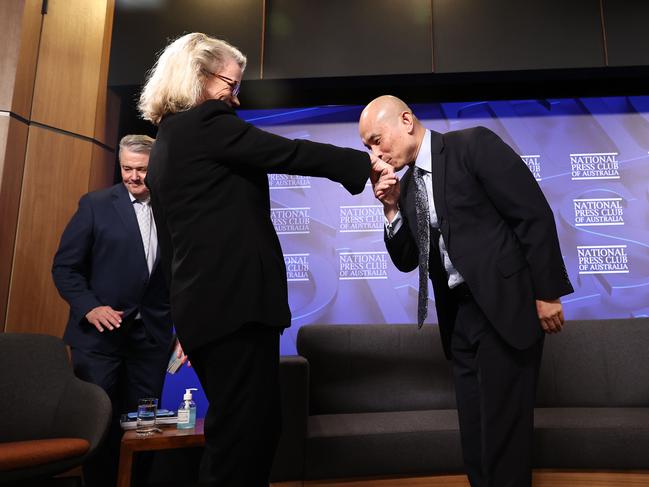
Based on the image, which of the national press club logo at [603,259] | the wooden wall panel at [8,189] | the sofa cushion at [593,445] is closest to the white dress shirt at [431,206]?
the sofa cushion at [593,445]

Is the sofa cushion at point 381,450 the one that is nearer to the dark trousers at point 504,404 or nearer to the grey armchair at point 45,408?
the dark trousers at point 504,404

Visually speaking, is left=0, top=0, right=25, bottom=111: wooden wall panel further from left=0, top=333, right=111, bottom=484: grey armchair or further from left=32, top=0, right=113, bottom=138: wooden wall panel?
left=0, top=333, right=111, bottom=484: grey armchair

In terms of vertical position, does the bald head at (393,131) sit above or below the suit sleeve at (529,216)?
above

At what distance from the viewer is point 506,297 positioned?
1.66 m

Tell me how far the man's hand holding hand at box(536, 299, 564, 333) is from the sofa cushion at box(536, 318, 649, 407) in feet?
5.13

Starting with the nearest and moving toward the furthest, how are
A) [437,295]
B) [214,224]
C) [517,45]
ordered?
1. [214,224]
2. [437,295]
3. [517,45]

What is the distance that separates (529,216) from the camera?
1.64 m

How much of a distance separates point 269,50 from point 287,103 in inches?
16.0

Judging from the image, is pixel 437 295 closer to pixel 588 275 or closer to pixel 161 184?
pixel 161 184

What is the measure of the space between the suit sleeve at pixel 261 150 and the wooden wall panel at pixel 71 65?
2.41 meters

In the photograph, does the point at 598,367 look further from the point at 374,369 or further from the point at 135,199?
the point at 135,199

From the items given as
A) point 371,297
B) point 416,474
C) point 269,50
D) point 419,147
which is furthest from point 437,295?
point 269,50

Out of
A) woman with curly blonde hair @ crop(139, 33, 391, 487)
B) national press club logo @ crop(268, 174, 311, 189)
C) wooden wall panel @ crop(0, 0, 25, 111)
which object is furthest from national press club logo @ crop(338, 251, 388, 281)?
woman with curly blonde hair @ crop(139, 33, 391, 487)

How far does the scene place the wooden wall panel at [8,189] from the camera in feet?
9.80
